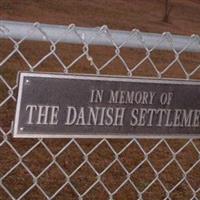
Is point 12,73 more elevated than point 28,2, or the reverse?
point 28,2

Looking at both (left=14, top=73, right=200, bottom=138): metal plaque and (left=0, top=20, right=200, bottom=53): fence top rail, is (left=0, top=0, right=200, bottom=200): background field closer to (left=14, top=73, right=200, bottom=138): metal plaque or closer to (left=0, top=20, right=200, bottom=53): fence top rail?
(left=14, top=73, right=200, bottom=138): metal plaque

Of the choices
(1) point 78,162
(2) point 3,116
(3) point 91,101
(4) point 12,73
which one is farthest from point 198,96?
(4) point 12,73

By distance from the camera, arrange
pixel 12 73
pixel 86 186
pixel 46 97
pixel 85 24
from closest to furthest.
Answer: pixel 46 97 < pixel 86 186 < pixel 12 73 < pixel 85 24

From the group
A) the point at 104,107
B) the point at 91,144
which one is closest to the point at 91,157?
the point at 91,144

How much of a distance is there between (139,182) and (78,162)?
573 millimetres

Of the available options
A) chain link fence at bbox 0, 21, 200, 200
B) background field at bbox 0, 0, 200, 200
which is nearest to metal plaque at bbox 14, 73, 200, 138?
chain link fence at bbox 0, 21, 200, 200

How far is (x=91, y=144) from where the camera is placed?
17.8 ft

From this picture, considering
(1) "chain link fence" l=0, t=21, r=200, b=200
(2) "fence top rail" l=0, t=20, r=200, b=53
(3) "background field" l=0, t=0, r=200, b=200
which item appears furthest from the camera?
(3) "background field" l=0, t=0, r=200, b=200

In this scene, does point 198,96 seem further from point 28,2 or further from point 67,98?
point 28,2

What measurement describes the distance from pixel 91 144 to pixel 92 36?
3.20m

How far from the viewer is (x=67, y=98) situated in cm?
230

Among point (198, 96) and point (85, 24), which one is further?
point (85, 24)

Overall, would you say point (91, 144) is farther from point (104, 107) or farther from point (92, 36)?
point (92, 36)

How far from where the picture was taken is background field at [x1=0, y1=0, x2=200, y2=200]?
4.30 metres
